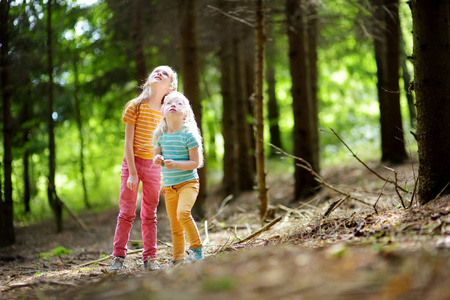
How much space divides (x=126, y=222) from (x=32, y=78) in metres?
6.72

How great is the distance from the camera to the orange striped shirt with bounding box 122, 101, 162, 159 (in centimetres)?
405

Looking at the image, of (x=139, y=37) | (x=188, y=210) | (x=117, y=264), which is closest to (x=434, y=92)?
Answer: (x=188, y=210)

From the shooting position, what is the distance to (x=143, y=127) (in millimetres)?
4113

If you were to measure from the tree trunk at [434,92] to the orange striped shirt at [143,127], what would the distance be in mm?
2636

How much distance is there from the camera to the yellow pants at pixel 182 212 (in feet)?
12.1

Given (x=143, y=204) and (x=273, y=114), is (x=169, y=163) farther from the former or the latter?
(x=273, y=114)

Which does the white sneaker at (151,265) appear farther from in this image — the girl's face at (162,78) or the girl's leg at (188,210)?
the girl's face at (162,78)

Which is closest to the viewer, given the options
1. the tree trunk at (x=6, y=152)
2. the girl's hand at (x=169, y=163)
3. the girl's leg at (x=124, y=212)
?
the girl's hand at (x=169, y=163)

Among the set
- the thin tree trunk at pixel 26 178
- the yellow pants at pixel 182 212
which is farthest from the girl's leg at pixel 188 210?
the thin tree trunk at pixel 26 178

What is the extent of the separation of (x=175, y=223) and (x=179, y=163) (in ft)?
2.17

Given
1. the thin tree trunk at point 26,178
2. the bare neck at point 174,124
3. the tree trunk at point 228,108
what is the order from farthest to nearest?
the thin tree trunk at point 26,178 < the tree trunk at point 228,108 < the bare neck at point 174,124

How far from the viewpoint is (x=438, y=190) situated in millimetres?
3703

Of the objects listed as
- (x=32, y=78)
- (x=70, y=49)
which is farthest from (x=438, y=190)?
(x=70, y=49)

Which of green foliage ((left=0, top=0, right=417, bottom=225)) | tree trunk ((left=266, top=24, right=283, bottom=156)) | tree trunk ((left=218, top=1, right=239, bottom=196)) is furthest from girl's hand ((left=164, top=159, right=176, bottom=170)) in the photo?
tree trunk ((left=266, top=24, right=283, bottom=156))
